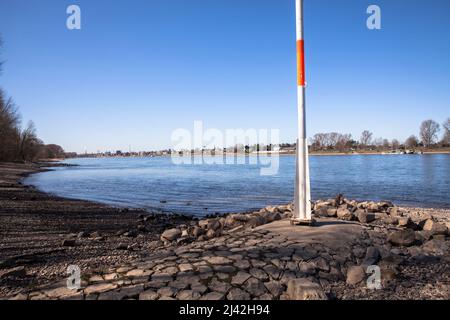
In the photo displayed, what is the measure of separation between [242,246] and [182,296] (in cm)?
221

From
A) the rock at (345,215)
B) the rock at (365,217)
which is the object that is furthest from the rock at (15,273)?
the rock at (365,217)

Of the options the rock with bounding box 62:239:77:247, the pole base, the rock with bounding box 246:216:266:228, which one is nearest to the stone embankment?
the pole base

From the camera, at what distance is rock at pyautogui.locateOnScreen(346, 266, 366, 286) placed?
17.5 ft

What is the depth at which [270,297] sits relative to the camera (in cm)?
472

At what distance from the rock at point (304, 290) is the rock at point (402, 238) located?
348 centimetres

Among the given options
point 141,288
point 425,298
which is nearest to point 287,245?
point 425,298

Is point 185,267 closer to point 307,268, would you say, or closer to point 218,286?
point 218,286

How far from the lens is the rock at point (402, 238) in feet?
23.4

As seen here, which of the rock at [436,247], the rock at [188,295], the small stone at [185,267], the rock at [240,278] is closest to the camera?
the rock at [188,295]

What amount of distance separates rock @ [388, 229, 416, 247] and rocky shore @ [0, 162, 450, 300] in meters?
0.02

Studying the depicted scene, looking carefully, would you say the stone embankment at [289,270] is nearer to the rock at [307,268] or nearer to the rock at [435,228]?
the rock at [307,268]

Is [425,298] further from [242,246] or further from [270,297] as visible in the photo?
[242,246]

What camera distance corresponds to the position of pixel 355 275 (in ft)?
17.7

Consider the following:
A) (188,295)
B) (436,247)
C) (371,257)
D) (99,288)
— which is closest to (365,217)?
(436,247)
